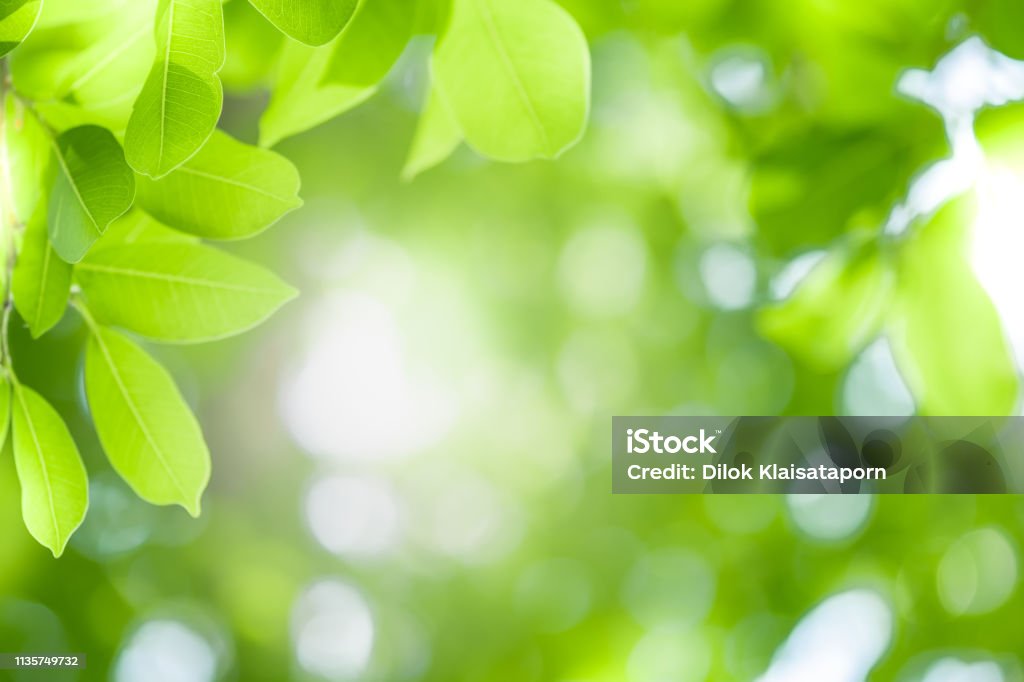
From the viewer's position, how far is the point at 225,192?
53 cm

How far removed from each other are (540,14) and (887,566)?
1933mm

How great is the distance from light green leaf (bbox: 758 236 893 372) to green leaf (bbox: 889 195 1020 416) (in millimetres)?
78

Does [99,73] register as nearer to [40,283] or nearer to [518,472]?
[40,283]

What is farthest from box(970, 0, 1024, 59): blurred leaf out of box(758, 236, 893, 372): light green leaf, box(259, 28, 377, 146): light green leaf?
box(259, 28, 377, 146): light green leaf

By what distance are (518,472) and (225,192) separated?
2.26m

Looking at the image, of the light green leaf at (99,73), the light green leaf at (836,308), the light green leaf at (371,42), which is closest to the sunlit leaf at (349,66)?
the light green leaf at (371,42)

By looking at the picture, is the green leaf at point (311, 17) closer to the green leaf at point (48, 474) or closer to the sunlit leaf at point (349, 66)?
the sunlit leaf at point (349, 66)

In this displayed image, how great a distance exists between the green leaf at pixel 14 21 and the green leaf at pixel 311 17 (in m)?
0.13

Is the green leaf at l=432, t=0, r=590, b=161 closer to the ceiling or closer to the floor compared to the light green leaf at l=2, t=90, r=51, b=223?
closer to the ceiling


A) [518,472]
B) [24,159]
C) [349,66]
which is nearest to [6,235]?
[24,159]

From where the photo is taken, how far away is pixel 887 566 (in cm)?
202

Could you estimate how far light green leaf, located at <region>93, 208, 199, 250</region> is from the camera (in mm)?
600

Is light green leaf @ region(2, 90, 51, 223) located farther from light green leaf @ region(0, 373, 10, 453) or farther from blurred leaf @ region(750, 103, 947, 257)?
blurred leaf @ region(750, 103, 947, 257)

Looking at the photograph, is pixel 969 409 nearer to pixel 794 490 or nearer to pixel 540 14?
pixel 540 14
